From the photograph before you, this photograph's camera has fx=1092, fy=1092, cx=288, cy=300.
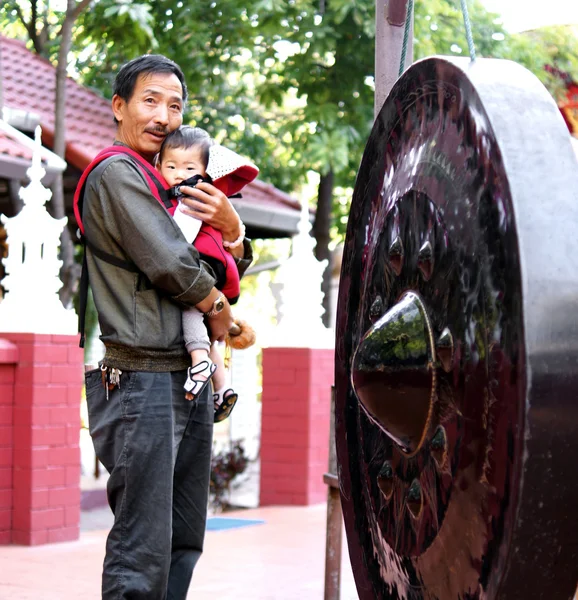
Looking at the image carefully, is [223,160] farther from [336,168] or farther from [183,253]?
[336,168]

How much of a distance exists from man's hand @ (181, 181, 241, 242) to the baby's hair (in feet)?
0.28

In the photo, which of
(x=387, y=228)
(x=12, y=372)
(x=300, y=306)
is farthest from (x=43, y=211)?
(x=387, y=228)

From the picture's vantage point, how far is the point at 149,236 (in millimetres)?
2670

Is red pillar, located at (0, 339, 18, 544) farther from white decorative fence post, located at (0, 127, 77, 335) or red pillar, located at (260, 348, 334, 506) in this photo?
red pillar, located at (260, 348, 334, 506)

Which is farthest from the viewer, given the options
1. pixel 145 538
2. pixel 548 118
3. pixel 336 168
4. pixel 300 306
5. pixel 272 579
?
pixel 336 168

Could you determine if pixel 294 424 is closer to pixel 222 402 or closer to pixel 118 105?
pixel 222 402

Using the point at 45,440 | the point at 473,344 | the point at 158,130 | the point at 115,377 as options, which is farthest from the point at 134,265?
the point at 45,440

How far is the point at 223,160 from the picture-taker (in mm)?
2920

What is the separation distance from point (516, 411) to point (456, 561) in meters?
0.37

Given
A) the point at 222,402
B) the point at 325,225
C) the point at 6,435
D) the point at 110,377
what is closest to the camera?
the point at 110,377

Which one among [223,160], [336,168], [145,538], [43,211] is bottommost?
[145,538]

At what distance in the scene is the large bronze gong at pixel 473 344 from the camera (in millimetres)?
1408

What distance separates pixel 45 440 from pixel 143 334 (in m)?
3.65

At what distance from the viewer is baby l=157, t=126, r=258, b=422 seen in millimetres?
2781
